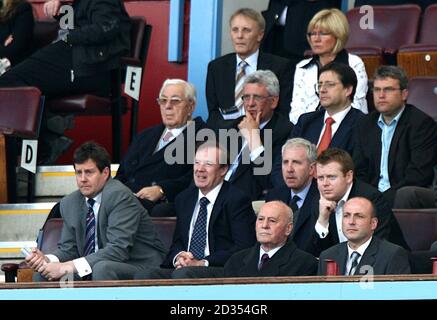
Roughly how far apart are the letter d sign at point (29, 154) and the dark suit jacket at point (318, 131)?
1.93m

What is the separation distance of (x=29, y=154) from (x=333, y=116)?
2.27m

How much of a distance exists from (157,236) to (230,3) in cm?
315

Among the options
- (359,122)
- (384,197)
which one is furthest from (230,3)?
(384,197)

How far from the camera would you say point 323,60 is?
10.4m

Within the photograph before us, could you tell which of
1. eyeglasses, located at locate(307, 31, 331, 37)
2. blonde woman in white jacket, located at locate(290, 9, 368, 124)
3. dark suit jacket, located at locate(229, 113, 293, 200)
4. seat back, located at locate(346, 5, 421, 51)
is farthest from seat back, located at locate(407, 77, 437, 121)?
seat back, located at locate(346, 5, 421, 51)

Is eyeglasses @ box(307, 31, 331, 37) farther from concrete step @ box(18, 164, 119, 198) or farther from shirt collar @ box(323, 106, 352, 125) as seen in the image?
concrete step @ box(18, 164, 119, 198)

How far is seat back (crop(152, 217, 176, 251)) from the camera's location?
9.45 metres

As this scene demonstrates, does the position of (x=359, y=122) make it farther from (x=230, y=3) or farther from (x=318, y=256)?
(x=230, y=3)

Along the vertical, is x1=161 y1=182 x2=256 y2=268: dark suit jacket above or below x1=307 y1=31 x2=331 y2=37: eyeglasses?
below

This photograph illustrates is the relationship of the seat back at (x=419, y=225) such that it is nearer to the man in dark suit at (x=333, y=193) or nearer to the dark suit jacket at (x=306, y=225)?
the man in dark suit at (x=333, y=193)

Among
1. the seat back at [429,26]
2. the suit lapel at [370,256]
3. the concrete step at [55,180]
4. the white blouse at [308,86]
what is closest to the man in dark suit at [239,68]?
the white blouse at [308,86]

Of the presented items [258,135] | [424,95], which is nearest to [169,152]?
[258,135]

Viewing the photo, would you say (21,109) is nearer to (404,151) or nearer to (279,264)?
(404,151)

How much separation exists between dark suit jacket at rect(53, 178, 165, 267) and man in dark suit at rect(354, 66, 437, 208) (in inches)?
49.1
